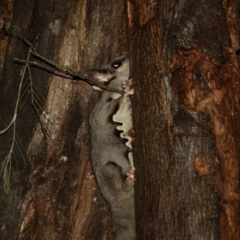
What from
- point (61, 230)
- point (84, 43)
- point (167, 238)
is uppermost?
point (84, 43)

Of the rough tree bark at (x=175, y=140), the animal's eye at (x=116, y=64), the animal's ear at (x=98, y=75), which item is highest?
the animal's eye at (x=116, y=64)

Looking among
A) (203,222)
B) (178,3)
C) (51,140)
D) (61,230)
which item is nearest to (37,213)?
(61,230)

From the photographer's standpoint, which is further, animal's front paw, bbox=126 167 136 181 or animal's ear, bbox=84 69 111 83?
animal's ear, bbox=84 69 111 83

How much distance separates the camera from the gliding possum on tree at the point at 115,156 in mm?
4887

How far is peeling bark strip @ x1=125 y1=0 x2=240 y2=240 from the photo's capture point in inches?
128

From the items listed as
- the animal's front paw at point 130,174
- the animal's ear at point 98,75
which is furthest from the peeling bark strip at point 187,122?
the animal's ear at point 98,75

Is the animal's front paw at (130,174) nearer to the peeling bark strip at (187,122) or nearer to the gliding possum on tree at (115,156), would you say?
the gliding possum on tree at (115,156)

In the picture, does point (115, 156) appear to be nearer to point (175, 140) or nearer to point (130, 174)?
point (130, 174)

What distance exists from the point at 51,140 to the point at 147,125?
166 centimetres

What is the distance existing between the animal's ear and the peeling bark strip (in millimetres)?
1380

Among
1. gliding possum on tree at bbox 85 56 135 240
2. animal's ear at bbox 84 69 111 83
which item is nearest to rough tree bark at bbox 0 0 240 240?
gliding possum on tree at bbox 85 56 135 240

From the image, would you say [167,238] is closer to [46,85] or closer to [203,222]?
[203,222]

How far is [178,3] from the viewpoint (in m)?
3.61

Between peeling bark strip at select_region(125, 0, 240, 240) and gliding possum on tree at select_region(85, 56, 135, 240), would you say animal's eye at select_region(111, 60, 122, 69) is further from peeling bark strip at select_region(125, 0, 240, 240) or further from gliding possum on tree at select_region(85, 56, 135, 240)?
peeling bark strip at select_region(125, 0, 240, 240)
